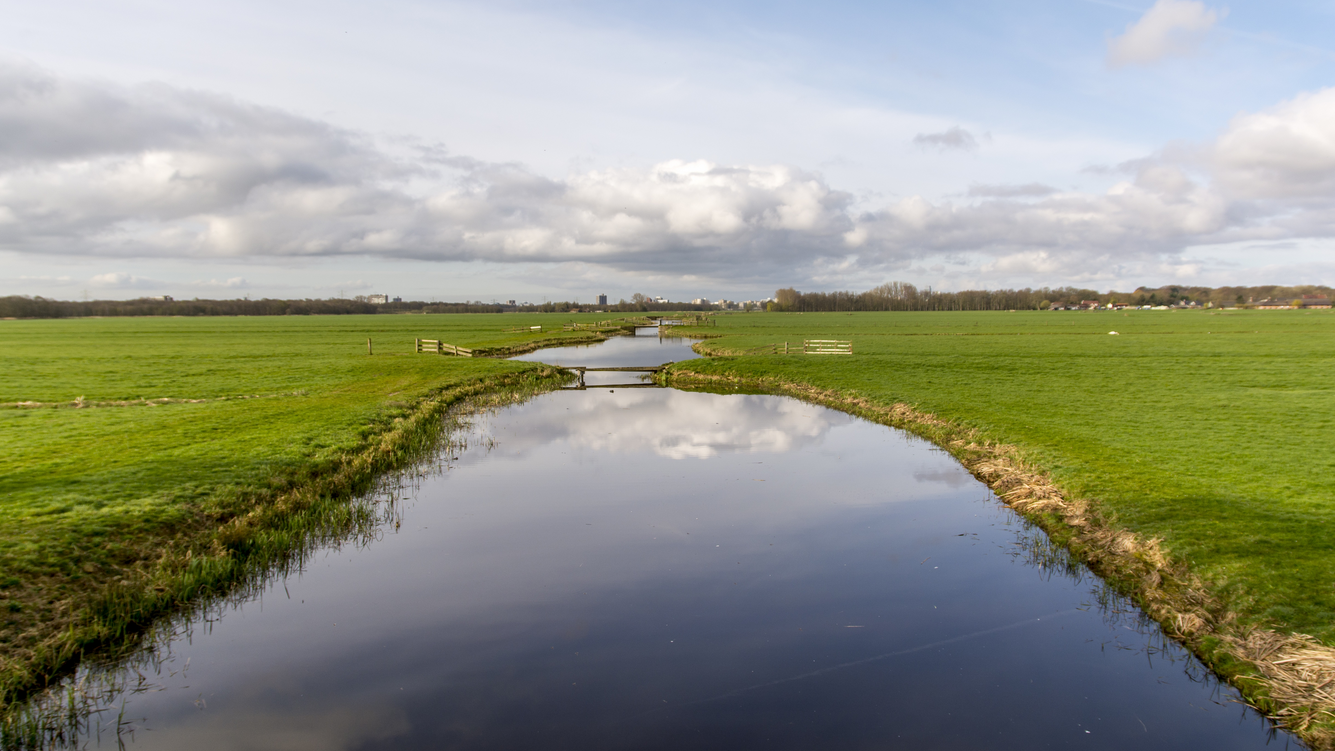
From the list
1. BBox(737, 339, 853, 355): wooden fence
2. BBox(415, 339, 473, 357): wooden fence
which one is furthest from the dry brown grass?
BBox(415, 339, 473, 357): wooden fence

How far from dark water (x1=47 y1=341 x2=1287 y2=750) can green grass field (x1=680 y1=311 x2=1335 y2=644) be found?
2055 millimetres

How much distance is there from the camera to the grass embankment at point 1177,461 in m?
9.48

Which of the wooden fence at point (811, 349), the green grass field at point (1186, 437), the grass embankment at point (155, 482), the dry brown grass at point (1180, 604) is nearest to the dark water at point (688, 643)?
the dry brown grass at point (1180, 604)

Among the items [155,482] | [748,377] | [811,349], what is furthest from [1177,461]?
[811,349]

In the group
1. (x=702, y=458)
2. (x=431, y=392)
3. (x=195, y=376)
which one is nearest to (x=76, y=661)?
(x=702, y=458)

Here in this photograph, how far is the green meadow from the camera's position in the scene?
10.3m

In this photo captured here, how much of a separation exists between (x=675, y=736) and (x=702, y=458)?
534 inches

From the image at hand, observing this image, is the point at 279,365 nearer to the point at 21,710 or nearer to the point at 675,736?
the point at 21,710

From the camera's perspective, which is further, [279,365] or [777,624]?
[279,365]

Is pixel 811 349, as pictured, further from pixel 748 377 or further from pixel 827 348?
pixel 748 377

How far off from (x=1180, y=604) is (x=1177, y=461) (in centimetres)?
860

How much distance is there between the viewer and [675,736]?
7168 mm

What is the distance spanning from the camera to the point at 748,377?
4231 centimetres

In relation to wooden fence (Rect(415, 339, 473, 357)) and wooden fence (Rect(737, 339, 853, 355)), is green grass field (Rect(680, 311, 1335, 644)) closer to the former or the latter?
wooden fence (Rect(737, 339, 853, 355))
